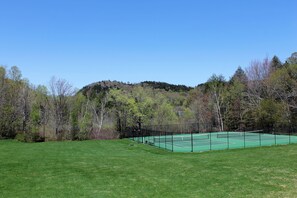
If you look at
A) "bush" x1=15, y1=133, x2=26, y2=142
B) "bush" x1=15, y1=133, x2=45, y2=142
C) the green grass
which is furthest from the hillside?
the green grass

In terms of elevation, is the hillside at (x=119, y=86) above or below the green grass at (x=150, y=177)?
above

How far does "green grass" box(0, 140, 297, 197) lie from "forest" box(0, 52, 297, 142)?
55.6 ft

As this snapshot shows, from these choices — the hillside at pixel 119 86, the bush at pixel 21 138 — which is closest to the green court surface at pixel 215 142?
the bush at pixel 21 138

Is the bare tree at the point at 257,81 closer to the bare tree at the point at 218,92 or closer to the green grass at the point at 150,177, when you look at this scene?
the bare tree at the point at 218,92

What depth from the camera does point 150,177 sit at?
12.4 m

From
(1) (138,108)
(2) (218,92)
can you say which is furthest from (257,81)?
(1) (138,108)

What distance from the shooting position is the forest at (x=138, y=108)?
109 ft

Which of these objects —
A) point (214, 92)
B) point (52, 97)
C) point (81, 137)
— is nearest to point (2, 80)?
point (52, 97)

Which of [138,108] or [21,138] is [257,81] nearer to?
[138,108]

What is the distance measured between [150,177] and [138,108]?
30.9m

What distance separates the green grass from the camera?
9.91m

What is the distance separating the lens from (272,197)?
8969 mm

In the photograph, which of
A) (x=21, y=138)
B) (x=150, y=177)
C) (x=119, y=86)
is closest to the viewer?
(x=150, y=177)

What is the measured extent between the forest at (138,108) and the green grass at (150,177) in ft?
55.6
